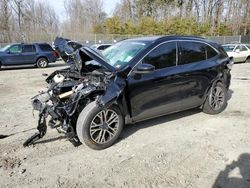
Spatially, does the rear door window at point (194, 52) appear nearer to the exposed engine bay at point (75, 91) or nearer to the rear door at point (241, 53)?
the exposed engine bay at point (75, 91)

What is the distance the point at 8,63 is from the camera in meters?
17.4

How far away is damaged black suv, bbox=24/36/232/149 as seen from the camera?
174 inches

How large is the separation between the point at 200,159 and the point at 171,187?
933mm

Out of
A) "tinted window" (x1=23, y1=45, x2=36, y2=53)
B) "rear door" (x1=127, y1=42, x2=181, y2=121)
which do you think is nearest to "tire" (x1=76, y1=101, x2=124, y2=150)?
"rear door" (x1=127, y1=42, x2=181, y2=121)

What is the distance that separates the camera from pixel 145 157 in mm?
4301

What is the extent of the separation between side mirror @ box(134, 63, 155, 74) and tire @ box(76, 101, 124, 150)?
28.2 inches

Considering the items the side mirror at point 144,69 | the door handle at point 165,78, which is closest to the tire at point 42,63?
the door handle at point 165,78

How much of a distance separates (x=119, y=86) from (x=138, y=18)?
146 ft

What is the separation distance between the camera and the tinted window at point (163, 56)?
5.02 meters

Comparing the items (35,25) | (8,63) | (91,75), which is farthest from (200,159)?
(35,25)

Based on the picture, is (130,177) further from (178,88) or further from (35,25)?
(35,25)

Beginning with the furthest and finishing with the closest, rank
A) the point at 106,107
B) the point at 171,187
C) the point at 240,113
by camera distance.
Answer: the point at 240,113 → the point at 106,107 → the point at 171,187

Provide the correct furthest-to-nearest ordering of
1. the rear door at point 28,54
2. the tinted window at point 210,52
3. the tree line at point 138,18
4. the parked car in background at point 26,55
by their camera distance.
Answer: the tree line at point 138,18
the rear door at point 28,54
the parked car in background at point 26,55
the tinted window at point 210,52

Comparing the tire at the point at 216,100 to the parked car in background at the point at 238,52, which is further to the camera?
the parked car in background at the point at 238,52
